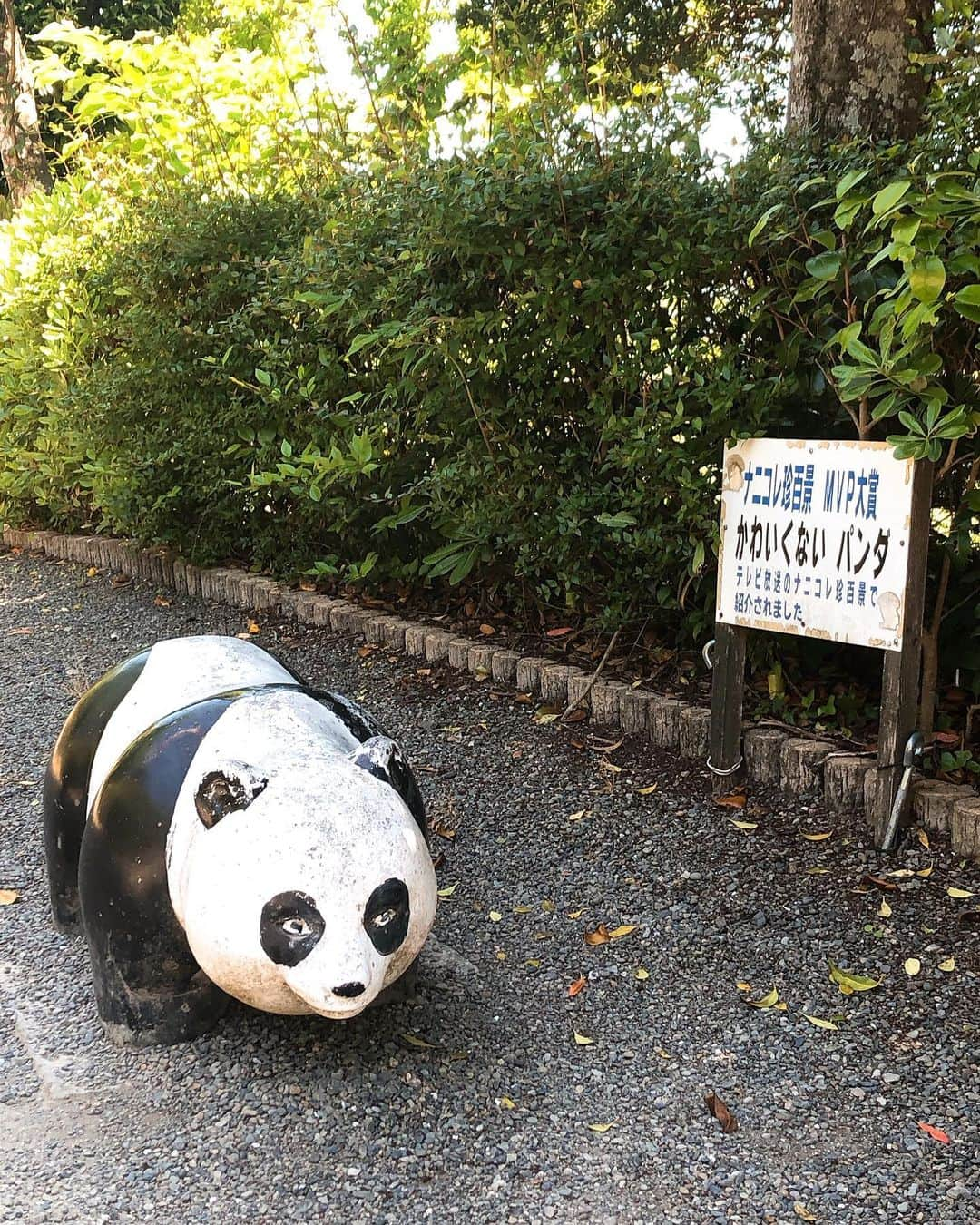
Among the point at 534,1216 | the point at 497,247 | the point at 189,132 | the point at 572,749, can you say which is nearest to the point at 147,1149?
the point at 534,1216

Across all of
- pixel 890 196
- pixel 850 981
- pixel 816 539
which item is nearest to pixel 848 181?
pixel 890 196

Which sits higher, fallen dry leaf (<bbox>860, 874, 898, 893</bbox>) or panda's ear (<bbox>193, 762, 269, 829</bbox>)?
panda's ear (<bbox>193, 762, 269, 829</bbox>)

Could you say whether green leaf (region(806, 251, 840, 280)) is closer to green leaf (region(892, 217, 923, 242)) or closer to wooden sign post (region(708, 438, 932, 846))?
green leaf (region(892, 217, 923, 242))

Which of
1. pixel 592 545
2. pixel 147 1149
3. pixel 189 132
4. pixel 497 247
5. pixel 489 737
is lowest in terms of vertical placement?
pixel 147 1149

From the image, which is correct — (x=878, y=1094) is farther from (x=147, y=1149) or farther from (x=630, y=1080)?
(x=147, y=1149)

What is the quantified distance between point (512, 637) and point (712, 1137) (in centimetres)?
332

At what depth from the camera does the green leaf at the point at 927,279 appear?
120 inches

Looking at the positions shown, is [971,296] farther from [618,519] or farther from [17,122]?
[17,122]

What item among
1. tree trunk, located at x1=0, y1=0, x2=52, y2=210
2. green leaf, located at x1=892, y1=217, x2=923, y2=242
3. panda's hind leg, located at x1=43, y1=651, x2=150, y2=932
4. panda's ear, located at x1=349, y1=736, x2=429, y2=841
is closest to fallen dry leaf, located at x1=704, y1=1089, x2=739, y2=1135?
panda's ear, located at x1=349, y1=736, x2=429, y2=841

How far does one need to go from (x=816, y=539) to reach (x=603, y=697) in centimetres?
138

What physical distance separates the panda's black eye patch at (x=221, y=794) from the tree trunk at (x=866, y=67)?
3.67 meters

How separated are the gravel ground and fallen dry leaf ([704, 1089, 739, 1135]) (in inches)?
1.1

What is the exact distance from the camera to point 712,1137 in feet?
8.62

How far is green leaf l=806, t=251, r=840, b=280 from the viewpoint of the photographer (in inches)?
140
